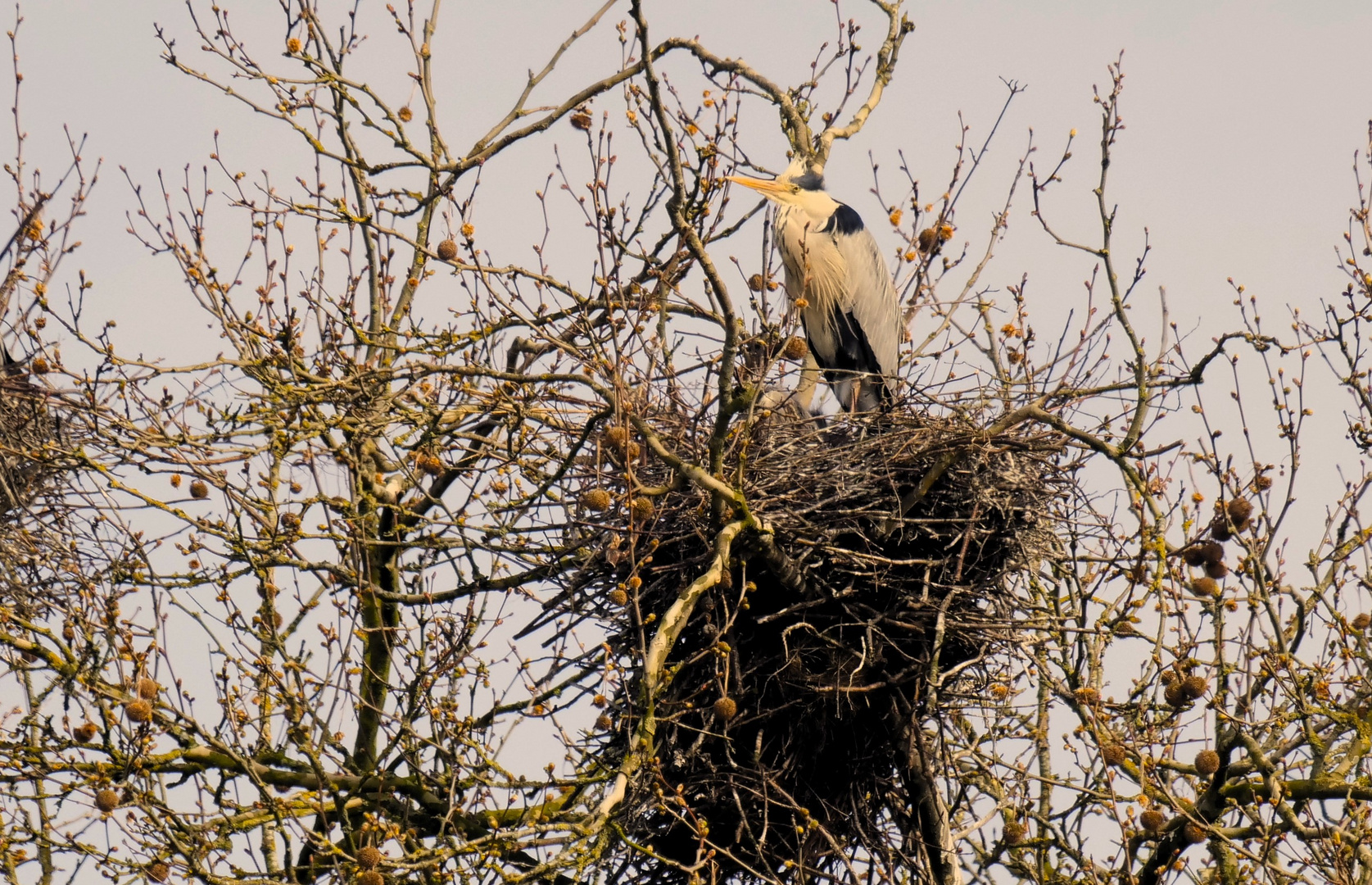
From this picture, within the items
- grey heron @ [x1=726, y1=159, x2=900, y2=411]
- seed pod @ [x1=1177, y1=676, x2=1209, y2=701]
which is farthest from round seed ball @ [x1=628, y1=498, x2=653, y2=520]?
grey heron @ [x1=726, y1=159, x2=900, y2=411]

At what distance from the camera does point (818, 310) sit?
5.66m

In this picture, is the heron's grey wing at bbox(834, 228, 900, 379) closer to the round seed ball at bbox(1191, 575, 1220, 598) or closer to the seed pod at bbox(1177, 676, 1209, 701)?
the round seed ball at bbox(1191, 575, 1220, 598)

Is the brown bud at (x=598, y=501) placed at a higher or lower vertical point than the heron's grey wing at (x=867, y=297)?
lower

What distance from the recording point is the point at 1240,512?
12.5 feet

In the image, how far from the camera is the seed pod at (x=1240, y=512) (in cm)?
380

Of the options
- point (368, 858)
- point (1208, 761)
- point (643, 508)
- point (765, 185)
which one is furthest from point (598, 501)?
point (765, 185)

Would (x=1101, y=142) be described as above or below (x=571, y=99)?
below

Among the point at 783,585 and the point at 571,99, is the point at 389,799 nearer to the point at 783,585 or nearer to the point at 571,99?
the point at 783,585

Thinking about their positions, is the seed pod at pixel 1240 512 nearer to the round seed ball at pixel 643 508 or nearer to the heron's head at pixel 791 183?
the round seed ball at pixel 643 508

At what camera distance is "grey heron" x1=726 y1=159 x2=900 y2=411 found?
18.1 feet

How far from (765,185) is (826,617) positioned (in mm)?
2095

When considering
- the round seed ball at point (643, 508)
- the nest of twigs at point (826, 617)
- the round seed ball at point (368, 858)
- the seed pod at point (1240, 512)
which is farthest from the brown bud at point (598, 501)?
the seed pod at point (1240, 512)

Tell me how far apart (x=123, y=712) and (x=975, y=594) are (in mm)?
2362

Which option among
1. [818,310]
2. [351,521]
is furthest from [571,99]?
[351,521]
